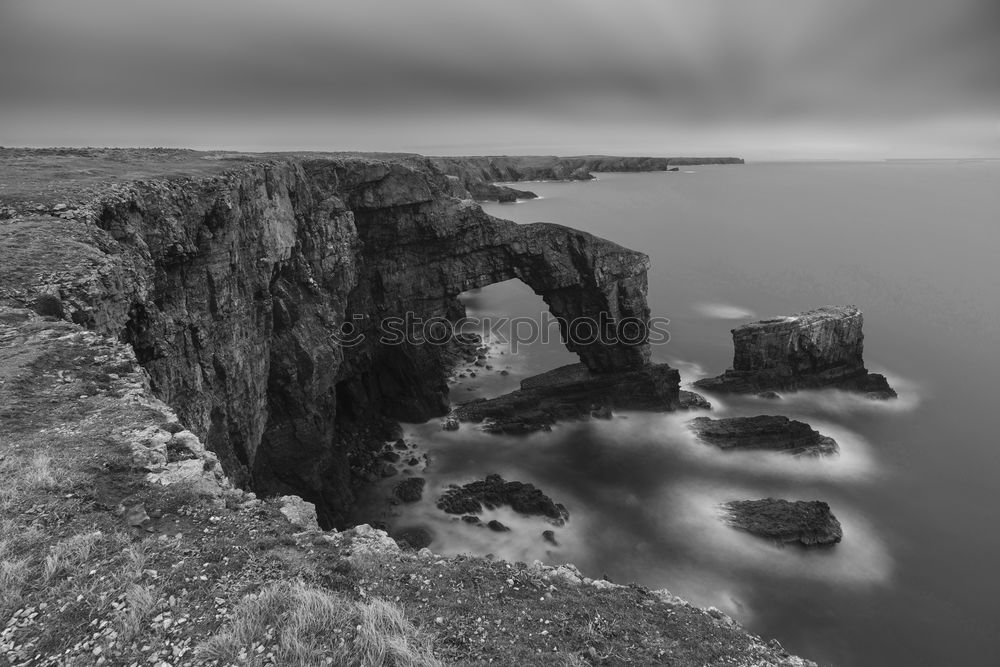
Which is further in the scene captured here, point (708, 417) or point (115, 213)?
point (708, 417)

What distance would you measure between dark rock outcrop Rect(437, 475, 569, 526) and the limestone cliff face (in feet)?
20.6

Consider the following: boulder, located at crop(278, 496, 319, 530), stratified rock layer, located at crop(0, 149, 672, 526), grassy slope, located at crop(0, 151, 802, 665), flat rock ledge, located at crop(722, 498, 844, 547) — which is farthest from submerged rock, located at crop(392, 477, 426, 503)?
grassy slope, located at crop(0, 151, 802, 665)

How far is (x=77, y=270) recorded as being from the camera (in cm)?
1260

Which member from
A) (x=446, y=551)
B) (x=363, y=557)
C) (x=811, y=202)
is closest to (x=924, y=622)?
(x=446, y=551)

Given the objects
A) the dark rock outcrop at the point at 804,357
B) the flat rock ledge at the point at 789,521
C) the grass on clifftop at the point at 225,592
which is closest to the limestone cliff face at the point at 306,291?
the grass on clifftop at the point at 225,592

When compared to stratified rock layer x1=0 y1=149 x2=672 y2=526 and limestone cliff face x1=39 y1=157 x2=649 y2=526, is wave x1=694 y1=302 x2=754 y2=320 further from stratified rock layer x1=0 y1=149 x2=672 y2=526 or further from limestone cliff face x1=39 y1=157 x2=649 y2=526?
stratified rock layer x1=0 y1=149 x2=672 y2=526

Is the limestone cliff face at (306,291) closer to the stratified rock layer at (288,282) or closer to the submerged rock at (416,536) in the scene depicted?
the stratified rock layer at (288,282)

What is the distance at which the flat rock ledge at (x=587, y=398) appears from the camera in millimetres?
40219

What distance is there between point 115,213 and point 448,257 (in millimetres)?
24300

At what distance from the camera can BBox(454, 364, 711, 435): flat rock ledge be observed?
40219 millimetres

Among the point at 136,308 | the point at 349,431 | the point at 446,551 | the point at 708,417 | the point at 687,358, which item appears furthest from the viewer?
the point at 687,358

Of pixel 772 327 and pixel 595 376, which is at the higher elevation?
pixel 772 327

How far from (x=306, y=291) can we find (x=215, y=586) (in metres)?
24.9

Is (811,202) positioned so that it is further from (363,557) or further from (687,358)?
Result: (363,557)
